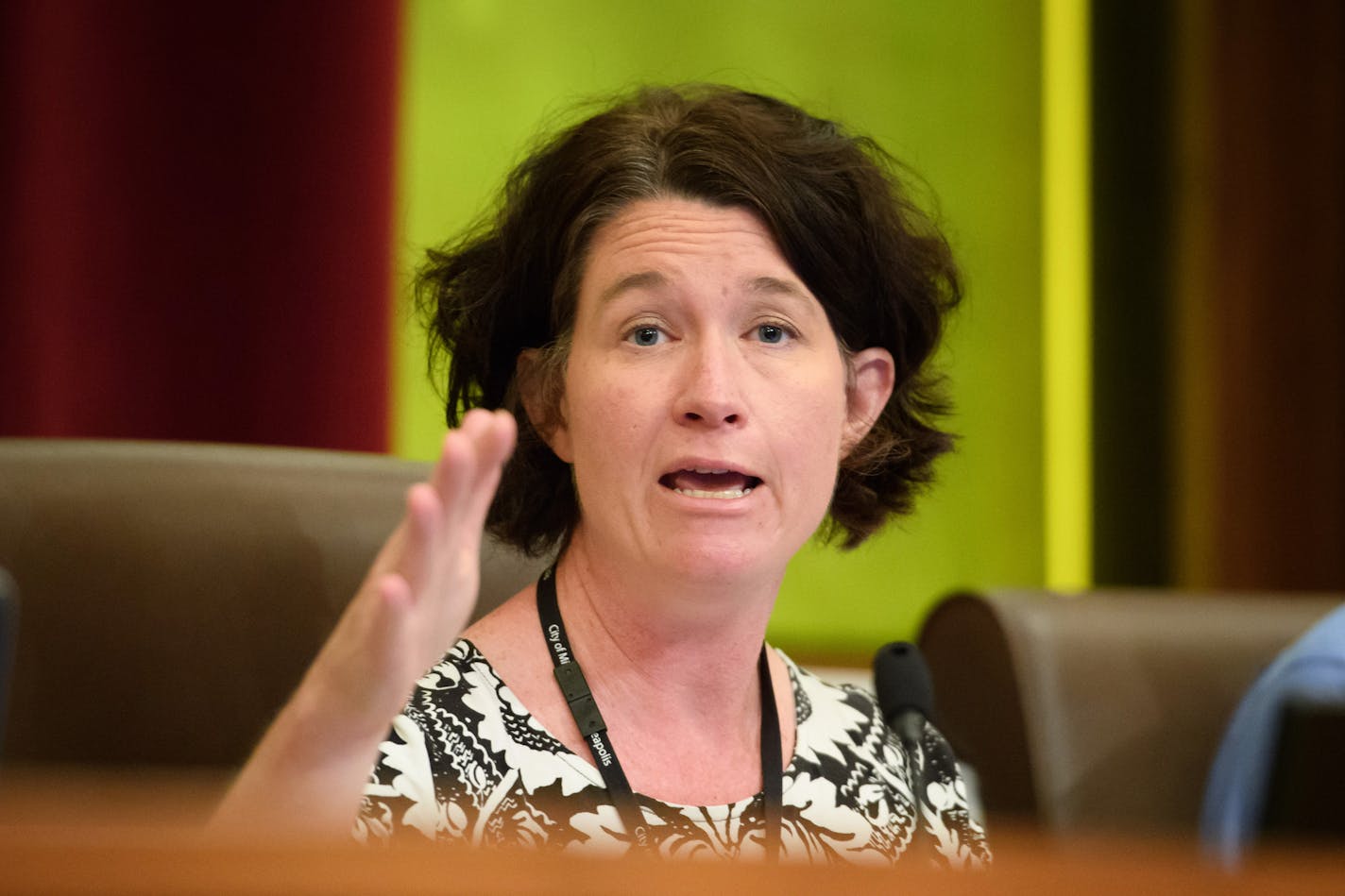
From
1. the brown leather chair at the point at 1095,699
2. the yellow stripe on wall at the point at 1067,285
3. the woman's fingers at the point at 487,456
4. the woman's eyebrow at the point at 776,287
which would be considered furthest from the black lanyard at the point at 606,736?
the yellow stripe on wall at the point at 1067,285

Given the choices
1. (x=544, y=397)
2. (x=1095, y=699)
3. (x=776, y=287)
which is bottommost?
(x=1095, y=699)

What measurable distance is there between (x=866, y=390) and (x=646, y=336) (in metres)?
0.32

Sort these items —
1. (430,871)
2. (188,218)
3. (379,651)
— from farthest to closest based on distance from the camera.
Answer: (188,218), (379,651), (430,871)

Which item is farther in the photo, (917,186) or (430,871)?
(917,186)

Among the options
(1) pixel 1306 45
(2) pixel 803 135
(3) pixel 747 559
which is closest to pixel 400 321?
(2) pixel 803 135

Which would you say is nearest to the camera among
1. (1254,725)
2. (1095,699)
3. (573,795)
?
(573,795)

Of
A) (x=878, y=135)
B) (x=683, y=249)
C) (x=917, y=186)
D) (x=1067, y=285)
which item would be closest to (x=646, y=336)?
(x=683, y=249)

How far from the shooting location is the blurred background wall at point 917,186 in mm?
2617

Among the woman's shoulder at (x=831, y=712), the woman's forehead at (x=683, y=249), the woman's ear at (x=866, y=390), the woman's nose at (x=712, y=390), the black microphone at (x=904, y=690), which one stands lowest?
the woman's shoulder at (x=831, y=712)

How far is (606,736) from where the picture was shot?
141 centimetres

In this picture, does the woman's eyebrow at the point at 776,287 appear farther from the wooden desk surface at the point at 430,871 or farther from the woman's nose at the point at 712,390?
the wooden desk surface at the point at 430,871

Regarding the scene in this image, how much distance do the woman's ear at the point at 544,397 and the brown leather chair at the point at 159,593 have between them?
0.32 metres

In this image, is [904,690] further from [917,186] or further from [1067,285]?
[1067,285]

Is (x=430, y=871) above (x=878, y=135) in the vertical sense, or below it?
below
